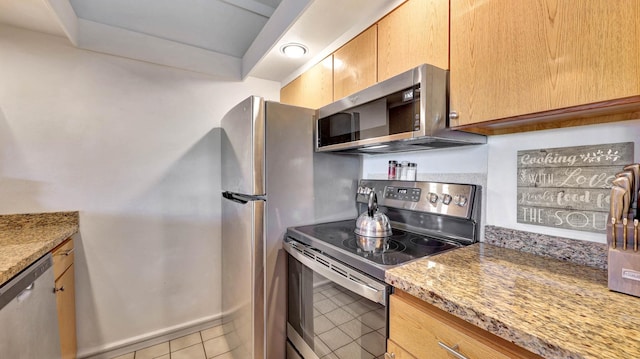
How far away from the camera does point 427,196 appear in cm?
138

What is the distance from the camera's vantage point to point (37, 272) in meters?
1.08

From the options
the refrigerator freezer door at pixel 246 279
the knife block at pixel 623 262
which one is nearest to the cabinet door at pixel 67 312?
the refrigerator freezer door at pixel 246 279

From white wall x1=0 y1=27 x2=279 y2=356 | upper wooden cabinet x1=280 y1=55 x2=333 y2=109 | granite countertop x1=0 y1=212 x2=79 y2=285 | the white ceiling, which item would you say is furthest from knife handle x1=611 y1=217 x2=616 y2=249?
white wall x1=0 y1=27 x2=279 y2=356

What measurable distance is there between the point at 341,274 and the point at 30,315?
1.21 meters

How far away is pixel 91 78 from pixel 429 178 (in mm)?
2235

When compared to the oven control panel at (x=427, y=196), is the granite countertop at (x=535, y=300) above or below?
below

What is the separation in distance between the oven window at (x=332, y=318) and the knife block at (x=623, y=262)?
24.7 inches

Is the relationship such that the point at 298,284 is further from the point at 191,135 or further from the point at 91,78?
the point at 91,78

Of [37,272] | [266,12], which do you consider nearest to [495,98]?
[266,12]

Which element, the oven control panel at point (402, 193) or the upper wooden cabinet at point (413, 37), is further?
the oven control panel at point (402, 193)

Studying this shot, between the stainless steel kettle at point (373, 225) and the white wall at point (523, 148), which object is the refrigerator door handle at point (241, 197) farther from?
the white wall at point (523, 148)

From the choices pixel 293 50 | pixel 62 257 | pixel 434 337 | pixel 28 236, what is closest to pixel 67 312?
pixel 62 257

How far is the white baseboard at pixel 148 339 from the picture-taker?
5.73ft

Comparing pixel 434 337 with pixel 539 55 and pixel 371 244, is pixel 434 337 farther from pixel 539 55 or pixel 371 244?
pixel 539 55
